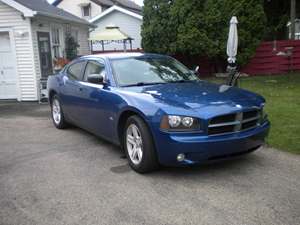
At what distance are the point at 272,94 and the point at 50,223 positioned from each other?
29.6 ft

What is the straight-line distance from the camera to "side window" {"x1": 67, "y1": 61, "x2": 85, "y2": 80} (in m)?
7.17

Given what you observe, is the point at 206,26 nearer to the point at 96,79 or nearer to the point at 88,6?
the point at 96,79

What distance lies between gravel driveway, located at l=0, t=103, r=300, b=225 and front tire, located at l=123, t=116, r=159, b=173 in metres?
0.14

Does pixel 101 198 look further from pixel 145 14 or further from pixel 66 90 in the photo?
pixel 145 14

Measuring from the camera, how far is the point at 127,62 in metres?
6.32

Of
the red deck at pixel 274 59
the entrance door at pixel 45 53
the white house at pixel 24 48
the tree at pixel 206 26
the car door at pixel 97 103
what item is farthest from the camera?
the red deck at pixel 274 59

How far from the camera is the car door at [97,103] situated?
5805mm

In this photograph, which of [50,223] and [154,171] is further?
[154,171]

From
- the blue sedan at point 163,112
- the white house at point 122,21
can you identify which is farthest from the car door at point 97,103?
the white house at point 122,21

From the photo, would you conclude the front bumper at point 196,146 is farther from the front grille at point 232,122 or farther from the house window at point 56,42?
the house window at point 56,42

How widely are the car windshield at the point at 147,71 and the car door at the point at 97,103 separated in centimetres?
27

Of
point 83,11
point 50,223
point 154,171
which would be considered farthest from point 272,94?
point 83,11

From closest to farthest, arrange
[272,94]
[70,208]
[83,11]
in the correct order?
[70,208]
[272,94]
[83,11]

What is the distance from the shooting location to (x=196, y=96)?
16.8 ft
